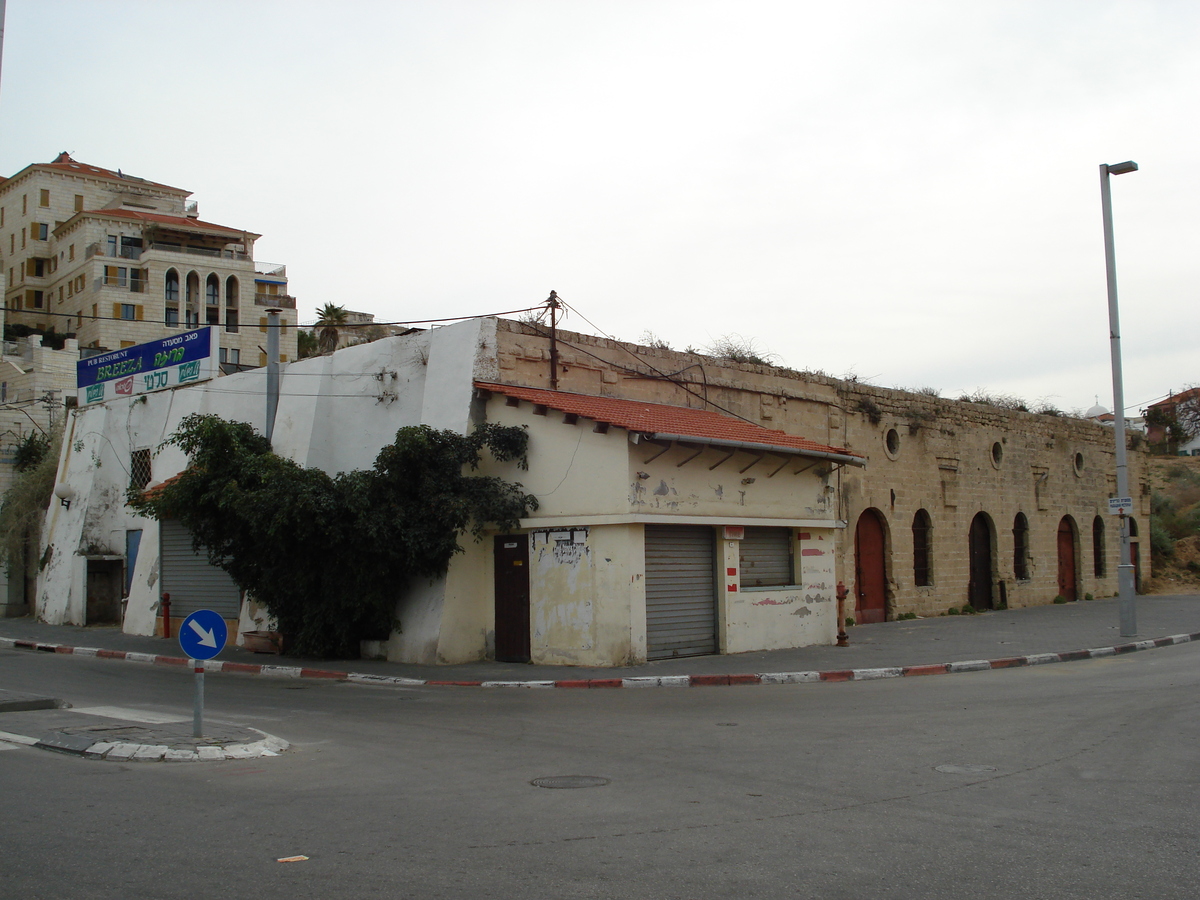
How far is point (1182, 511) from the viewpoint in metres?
46.9

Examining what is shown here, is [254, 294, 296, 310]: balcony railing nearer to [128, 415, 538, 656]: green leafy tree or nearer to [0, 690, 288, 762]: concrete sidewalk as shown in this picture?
[128, 415, 538, 656]: green leafy tree

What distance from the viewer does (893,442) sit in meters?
25.3

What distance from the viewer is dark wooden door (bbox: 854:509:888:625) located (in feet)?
77.8

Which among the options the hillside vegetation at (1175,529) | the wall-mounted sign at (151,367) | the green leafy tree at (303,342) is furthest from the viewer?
the green leafy tree at (303,342)

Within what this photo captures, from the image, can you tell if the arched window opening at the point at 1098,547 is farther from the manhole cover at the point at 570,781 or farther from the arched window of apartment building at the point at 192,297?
the arched window of apartment building at the point at 192,297

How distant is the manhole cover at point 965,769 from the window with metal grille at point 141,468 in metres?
22.8

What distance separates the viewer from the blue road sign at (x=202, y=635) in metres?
9.03

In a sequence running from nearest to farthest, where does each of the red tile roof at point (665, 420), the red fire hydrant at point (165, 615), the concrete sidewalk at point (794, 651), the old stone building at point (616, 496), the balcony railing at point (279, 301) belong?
the concrete sidewalk at point (794, 651) → the red tile roof at point (665, 420) → the old stone building at point (616, 496) → the red fire hydrant at point (165, 615) → the balcony railing at point (279, 301)

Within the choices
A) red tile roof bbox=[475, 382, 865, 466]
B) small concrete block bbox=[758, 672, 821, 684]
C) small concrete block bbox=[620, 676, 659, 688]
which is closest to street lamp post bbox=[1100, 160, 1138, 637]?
red tile roof bbox=[475, 382, 865, 466]

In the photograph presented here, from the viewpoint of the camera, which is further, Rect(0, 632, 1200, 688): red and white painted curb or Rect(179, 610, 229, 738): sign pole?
Rect(0, 632, 1200, 688): red and white painted curb

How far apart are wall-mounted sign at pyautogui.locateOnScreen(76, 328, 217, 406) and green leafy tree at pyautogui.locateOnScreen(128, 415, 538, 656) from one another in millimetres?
5466

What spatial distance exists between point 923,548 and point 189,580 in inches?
736

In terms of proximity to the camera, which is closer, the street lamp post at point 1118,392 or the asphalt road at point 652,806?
the asphalt road at point 652,806

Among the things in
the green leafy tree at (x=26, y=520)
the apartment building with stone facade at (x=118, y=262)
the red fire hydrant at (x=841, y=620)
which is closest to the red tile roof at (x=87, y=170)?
the apartment building with stone facade at (x=118, y=262)
